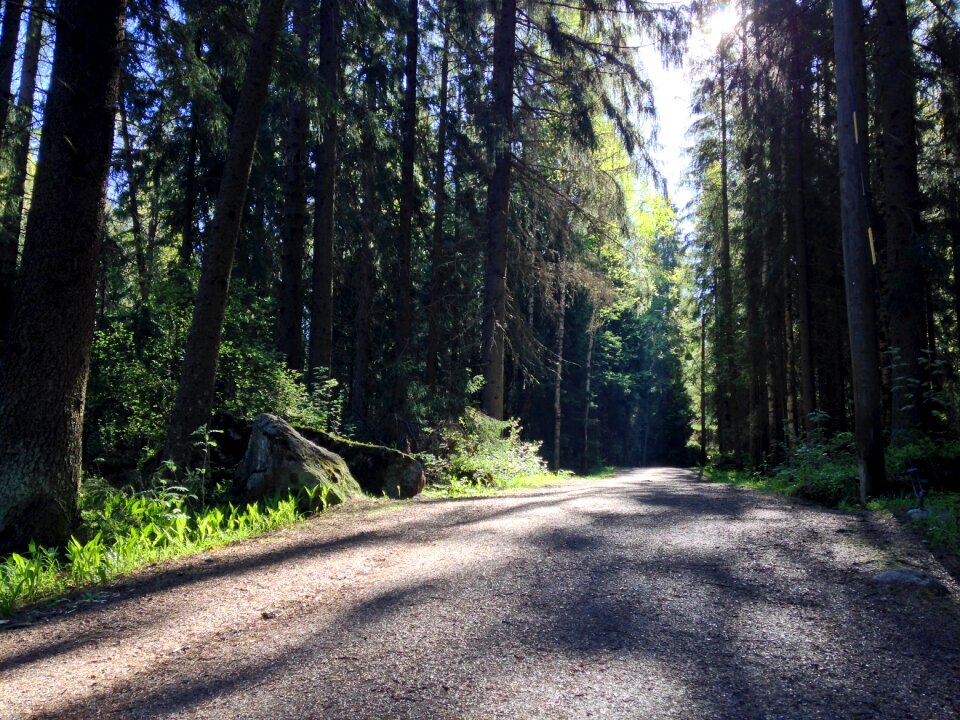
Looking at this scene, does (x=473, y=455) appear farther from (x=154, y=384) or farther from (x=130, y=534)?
(x=130, y=534)

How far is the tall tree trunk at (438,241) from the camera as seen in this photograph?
56.2 feet

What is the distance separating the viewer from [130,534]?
6070 mm

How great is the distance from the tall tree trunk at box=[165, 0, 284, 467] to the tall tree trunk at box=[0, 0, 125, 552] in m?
1.78

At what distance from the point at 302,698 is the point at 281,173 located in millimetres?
16874

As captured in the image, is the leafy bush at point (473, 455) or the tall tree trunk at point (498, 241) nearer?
the leafy bush at point (473, 455)

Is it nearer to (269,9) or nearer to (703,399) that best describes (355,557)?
(269,9)

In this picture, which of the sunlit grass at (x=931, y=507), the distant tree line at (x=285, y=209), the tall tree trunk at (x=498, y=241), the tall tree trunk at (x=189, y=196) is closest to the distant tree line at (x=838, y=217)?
the sunlit grass at (x=931, y=507)

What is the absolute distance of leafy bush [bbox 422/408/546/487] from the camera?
1267cm

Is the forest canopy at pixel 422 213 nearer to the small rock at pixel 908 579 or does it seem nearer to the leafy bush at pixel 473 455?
the leafy bush at pixel 473 455

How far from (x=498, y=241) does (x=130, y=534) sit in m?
11.8

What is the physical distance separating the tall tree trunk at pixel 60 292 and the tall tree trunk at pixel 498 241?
10.6 metres

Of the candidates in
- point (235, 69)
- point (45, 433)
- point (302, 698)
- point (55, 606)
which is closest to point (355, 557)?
point (55, 606)

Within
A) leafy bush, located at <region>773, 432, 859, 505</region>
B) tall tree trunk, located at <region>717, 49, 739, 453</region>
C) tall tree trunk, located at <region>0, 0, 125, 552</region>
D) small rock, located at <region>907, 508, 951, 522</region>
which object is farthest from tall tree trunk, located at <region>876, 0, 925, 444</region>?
tall tree trunk, located at <region>0, 0, 125, 552</region>

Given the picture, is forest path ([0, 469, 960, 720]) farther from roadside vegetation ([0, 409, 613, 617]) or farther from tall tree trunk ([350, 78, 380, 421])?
tall tree trunk ([350, 78, 380, 421])
